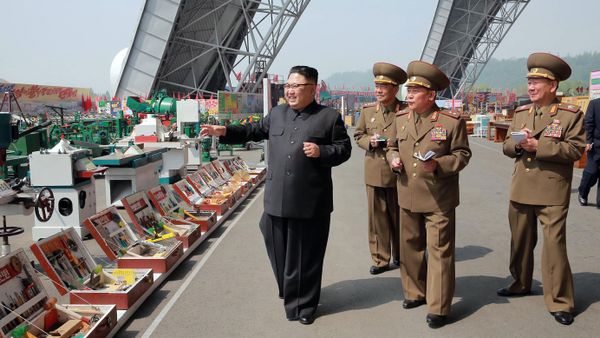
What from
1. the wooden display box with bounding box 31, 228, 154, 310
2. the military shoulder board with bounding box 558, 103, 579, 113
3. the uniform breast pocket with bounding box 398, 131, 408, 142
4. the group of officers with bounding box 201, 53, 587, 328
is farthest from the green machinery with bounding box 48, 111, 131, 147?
the military shoulder board with bounding box 558, 103, 579, 113

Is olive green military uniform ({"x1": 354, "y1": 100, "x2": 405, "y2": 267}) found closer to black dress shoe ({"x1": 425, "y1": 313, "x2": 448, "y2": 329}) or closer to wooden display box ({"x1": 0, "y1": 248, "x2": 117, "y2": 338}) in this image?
black dress shoe ({"x1": 425, "y1": 313, "x2": 448, "y2": 329})

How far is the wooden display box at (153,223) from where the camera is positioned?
5660 millimetres

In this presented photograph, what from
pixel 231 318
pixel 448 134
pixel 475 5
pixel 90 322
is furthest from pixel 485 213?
pixel 475 5

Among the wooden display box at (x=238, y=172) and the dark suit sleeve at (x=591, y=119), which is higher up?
the dark suit sleeve at (x=591, y=119)

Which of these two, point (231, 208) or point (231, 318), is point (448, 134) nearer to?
point (231, 318)

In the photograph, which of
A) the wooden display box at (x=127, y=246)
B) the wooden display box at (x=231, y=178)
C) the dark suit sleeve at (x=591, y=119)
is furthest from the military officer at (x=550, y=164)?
the wooden display box at (x=231, y=178)

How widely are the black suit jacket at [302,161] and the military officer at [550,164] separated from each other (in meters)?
1.37

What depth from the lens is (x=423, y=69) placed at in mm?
3764

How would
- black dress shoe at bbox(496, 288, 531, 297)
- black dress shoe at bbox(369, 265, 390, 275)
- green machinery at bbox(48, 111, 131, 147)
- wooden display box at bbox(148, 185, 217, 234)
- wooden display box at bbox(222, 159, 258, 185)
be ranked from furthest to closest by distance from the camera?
green machinery at bbox(48, 111, 131, 147), wooden display box at bbox(222, 159, 258, 185), wooden display box at bbox(148, 185, 217, 234), black dress shoe at bbox(369, 265, 390, 275), black dress shoe at bbox(496, 288, 531, 297)

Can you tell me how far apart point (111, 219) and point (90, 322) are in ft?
6.11

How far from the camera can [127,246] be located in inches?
206

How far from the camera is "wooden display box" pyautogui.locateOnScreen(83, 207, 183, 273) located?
16.0ft

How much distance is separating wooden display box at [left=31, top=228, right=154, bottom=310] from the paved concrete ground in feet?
0.66

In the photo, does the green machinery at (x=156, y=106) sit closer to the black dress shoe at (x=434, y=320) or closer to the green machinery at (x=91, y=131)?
the green machinery at (x=91, y=131)
